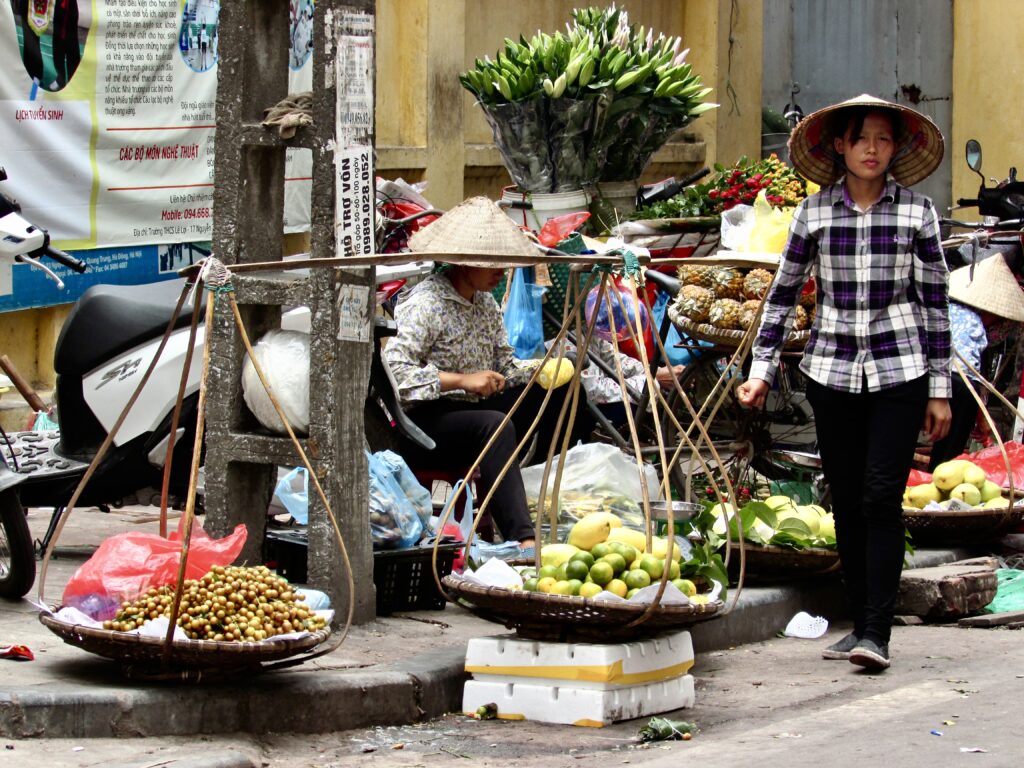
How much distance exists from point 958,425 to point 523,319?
7.36 feet

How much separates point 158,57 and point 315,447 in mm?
4511

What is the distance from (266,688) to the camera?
4.51m

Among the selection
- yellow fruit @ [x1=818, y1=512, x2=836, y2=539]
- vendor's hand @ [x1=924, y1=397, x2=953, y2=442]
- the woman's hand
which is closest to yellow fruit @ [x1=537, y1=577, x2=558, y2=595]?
vendor's hand @ [x1=924, y1=397, x2=953, y2=442]

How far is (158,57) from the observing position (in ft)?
29.8

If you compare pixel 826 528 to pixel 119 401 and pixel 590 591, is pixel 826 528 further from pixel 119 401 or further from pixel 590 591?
pixel 119 401

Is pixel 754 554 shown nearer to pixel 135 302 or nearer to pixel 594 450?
pixel 594 450

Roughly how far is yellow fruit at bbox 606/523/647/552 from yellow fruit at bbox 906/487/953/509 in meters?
2.25

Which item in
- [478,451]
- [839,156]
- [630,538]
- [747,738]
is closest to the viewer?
[747,738]

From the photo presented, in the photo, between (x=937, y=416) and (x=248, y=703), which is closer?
(x=248, y=703)

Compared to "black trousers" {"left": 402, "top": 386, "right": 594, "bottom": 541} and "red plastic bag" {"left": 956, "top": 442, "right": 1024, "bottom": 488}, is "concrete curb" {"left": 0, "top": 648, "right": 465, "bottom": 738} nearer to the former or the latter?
"black trousers" {"left": 402, "top": 386, "right": 594, "bottom": 541}

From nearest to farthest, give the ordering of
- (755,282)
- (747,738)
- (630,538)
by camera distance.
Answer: (747,738), (630,538), (755,282)

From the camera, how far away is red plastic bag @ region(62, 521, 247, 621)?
4.54 m

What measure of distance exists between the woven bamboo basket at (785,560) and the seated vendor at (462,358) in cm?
85

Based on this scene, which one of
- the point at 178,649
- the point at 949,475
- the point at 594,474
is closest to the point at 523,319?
the point at 594,474
